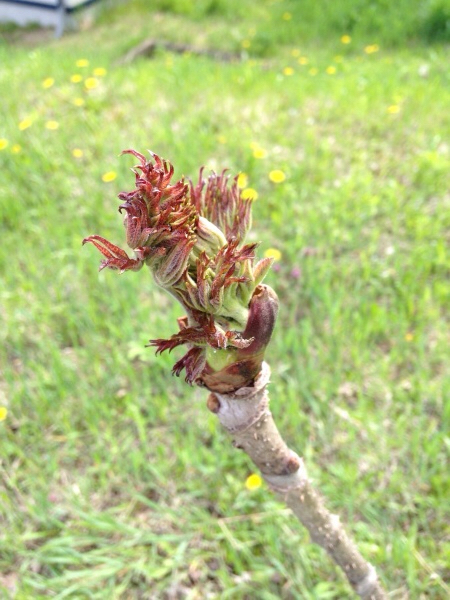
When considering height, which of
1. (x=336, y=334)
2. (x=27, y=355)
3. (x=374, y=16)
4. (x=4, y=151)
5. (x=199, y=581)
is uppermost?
(x=374, y=16)

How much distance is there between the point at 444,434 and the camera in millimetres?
1936

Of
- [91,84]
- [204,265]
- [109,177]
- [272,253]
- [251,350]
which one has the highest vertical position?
[204,265]

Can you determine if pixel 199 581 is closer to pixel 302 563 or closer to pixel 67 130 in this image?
pixel 302 563

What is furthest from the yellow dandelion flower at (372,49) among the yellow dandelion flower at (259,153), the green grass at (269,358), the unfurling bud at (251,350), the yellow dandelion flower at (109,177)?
the unfurling bud at (251,350)

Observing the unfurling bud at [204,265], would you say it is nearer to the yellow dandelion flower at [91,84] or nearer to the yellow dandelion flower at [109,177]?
the yellow dandelion flower at [109,177]

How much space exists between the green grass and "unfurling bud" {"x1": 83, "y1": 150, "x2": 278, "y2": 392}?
1.26 metres

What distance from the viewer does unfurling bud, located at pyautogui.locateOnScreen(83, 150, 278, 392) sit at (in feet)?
1.98

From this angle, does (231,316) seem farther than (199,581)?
No

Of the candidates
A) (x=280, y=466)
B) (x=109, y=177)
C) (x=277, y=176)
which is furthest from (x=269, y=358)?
(x=109, y=177)

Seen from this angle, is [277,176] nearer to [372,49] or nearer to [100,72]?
[100,72]

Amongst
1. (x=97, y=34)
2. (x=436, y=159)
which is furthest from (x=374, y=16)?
(x=97, y=34)

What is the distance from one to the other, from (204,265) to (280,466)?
18.0 inches

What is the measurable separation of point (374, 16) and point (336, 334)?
533cm

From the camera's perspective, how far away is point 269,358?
2328 millimetres
